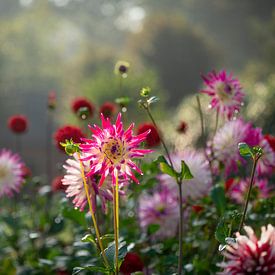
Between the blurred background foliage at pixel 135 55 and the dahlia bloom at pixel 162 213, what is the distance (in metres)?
10.8

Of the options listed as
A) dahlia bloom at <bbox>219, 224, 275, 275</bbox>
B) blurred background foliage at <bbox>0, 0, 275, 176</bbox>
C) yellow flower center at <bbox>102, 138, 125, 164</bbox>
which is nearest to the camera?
dahlia bloom at <bbox>219, 224, 275, 275</bbox>

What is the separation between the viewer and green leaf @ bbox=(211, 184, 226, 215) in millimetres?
1756

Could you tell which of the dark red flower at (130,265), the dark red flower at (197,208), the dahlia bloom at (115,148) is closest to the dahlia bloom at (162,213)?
the dark red flower at (197,208)

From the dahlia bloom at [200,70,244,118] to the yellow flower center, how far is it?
708 mm

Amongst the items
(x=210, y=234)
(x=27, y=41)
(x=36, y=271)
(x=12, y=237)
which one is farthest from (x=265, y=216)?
(x=27, y=41)

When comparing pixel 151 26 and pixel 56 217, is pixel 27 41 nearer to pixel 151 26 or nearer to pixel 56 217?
pixel 151 26

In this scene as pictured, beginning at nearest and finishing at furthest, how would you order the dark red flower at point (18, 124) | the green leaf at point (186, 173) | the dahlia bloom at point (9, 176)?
1. the green leaf at point (186, 173)
2. the dahlia bloom at point (9, 176)
3. the dark red flower at point (18, 124)

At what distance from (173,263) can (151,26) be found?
21.4 m

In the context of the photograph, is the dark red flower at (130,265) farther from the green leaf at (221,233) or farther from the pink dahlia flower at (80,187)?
the green leaf at (221,233)

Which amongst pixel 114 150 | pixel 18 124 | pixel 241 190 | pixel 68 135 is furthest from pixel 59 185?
pixel 18 124

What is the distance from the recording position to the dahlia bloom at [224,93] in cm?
178

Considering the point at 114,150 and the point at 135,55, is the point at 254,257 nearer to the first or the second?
the point at 114,150

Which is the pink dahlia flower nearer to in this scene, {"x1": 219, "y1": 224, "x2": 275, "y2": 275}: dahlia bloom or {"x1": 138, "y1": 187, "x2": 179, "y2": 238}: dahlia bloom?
{"x1": 219, "y1": 224, "x2": 275, "y2": 275}: dahlia bloom

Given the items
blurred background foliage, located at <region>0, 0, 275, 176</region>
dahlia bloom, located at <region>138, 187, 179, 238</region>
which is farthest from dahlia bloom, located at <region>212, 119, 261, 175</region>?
blurred background foliage, located at <region>0, 0, 275, 176</region>
